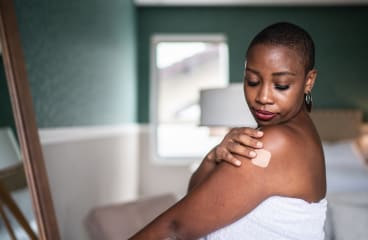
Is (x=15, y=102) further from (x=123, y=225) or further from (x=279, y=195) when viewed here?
(x=279, y=195)

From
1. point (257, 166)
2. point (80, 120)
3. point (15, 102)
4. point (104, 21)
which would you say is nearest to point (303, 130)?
point (257, 166)

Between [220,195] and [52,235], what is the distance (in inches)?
42.3

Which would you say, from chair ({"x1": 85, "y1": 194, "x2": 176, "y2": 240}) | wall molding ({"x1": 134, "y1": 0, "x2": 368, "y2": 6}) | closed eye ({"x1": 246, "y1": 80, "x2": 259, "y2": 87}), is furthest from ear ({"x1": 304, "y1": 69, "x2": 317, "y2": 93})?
wall molding ({"x1": 134, "y1": 0, "x2": 368, "y2": 6})

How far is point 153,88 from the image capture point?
18.2 ft

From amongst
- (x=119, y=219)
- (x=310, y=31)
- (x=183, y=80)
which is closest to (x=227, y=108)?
(x=119, y=219)

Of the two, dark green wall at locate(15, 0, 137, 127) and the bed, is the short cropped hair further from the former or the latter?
the bed

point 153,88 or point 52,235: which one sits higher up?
point 52,235

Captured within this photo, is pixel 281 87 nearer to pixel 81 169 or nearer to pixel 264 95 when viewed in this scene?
pixel 264 95

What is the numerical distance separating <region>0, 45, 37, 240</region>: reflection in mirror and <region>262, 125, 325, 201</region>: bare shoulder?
3.10 ft

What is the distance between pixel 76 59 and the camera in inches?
103

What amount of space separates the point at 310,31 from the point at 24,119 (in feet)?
15.9

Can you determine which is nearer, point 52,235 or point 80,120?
point 52,235

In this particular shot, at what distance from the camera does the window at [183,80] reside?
5543mm

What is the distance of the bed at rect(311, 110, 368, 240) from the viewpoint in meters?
1.91
